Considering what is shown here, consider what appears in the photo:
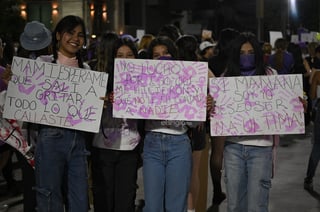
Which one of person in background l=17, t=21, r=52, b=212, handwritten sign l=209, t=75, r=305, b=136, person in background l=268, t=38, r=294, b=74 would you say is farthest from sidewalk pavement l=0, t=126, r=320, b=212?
handwritten sign l=209, t=75, r=305, b=136

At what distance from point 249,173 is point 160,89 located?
92cm

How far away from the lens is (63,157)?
384 cm

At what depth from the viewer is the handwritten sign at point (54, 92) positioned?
155 inches

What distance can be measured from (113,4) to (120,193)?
31.3 m

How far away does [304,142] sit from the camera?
992 centimetres

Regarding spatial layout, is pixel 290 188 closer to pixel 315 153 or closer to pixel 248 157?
pixel 315 153

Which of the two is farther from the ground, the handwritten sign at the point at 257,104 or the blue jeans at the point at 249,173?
the handwritten sign at the point at 257,104

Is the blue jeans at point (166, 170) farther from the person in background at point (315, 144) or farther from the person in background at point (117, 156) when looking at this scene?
the person in background at point (315, 144)

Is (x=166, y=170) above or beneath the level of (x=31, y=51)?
beneath

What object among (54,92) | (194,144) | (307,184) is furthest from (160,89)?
(307,184)

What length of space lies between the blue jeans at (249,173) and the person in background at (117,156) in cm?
75

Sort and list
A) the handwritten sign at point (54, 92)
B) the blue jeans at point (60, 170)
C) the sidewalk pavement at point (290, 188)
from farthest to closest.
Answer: the sidewalk pavement at point (290, 188)
the handwritten sign at point (54, 92)
the blue jeans at point (60, 170)

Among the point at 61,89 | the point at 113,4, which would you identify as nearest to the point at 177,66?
the point at 61,89

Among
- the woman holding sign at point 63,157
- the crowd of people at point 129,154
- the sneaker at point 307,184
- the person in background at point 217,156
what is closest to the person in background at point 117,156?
the crowd of people at point 129,154
